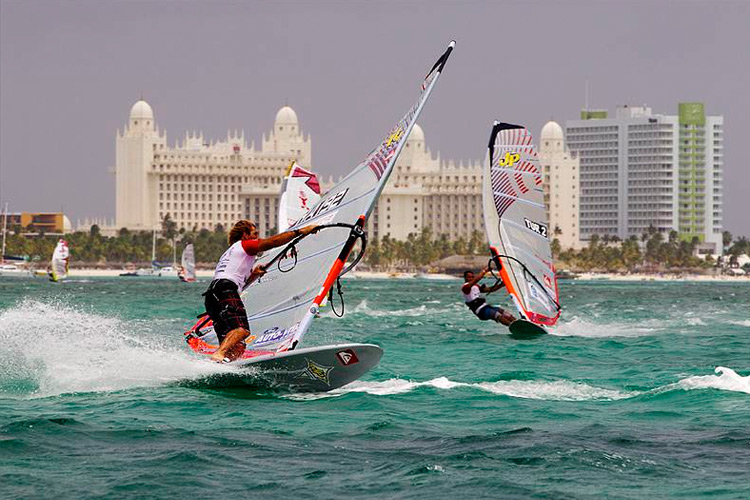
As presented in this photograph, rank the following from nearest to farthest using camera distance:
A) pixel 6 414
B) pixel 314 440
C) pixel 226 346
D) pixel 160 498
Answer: pixel 160 498
pixel 314 440
pixel 6 414
pixel 226 346

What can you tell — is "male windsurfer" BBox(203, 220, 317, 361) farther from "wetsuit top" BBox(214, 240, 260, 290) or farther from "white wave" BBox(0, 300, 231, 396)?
"white wave" BBox(0, 300, 231, 396)

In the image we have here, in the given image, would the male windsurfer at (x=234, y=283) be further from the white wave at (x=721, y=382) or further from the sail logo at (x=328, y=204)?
the white wave at (x=721, y=382)

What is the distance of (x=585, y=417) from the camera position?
1622cm

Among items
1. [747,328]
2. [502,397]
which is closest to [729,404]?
[502,397]

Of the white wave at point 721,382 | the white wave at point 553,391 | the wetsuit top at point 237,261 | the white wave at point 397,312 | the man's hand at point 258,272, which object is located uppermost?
the wetsuit top at point 237,261

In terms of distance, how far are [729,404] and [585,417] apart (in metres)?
2.37

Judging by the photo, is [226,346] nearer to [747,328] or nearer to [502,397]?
[502,397]

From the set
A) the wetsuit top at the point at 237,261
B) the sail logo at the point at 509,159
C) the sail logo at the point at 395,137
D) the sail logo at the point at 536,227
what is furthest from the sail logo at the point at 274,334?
the sail logo at the point at 509,159

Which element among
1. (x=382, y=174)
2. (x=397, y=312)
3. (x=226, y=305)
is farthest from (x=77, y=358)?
(x=397, y=312)

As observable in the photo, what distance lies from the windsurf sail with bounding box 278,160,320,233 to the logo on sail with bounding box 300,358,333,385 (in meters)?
20.4

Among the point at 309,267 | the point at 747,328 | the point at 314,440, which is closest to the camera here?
the point at 314,440

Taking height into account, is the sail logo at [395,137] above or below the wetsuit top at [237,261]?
above

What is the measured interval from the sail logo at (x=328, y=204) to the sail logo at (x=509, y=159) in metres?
16.8

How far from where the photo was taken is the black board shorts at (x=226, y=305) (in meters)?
16.7
